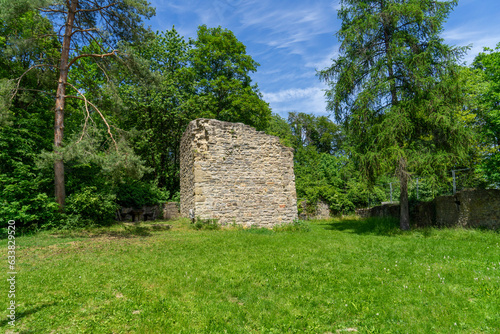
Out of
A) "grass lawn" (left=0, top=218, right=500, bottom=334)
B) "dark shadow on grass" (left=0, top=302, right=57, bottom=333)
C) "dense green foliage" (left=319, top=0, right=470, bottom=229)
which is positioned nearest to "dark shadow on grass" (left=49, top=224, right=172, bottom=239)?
"grass lawn" (left=0, top=218, right=500, bottom=334)

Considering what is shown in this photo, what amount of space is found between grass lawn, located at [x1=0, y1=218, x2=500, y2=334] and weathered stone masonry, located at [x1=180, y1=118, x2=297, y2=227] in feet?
14.6

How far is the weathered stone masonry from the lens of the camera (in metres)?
12.3

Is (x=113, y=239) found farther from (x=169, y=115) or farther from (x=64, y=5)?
(x=169, y=115)

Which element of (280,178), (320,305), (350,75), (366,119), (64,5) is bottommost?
(320,305)

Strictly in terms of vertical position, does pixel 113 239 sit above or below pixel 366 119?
below

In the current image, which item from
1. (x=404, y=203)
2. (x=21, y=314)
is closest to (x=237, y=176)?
(x=404, y=203)

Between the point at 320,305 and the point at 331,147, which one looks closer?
the point at 320,305

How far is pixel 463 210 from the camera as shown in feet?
33.9

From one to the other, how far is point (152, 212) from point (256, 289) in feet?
43.4

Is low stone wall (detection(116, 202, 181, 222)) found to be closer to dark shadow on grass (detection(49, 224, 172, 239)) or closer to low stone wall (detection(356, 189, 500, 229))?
dark shadow on grass (detection(49, 224, 172, 239))

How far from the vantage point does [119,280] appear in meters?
5.00

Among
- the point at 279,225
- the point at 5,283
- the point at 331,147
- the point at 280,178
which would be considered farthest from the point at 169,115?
the point at 331,147

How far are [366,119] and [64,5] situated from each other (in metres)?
13.6

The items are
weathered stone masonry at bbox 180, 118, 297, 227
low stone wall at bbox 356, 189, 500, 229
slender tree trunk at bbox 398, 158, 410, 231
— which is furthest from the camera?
weathered stone masonry at bbox 180, 118, 297, 227
